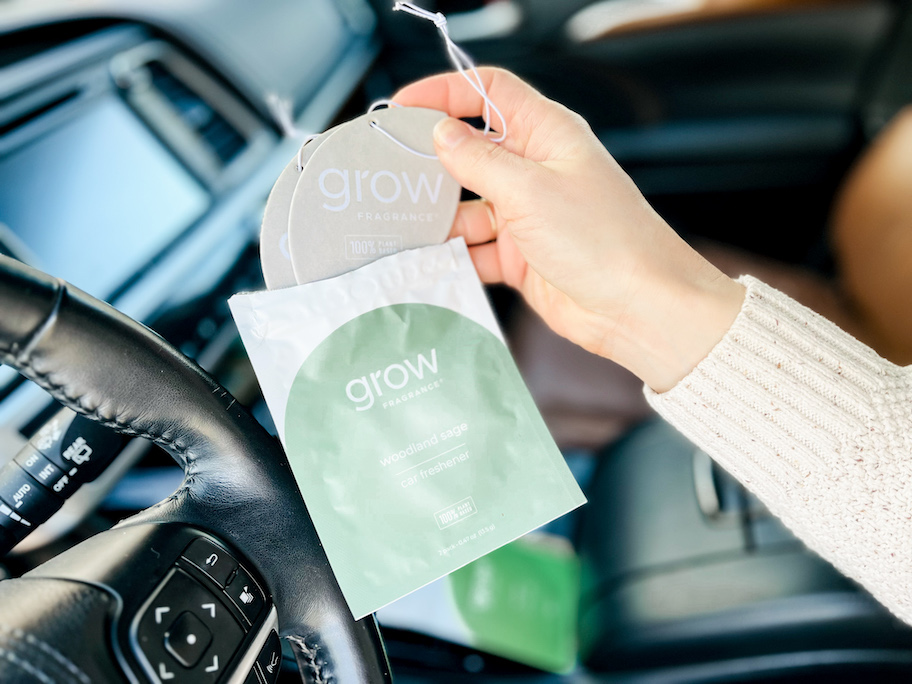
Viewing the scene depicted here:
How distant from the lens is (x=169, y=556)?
0.41 meters

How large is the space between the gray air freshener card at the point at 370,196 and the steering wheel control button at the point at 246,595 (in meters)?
0.25

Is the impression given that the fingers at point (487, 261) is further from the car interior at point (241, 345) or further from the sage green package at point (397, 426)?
the car interior at point (241, 345)

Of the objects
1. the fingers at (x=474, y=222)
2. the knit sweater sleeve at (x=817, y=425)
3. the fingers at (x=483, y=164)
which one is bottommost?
the knit sweater sleeve at (x=817, y=425)

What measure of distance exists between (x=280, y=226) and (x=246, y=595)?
303 millimetres

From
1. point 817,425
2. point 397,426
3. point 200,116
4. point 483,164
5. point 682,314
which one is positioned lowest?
point 817,425

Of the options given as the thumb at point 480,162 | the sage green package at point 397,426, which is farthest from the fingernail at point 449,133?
the sage green package at point 397,426

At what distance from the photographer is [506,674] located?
3.17 ft

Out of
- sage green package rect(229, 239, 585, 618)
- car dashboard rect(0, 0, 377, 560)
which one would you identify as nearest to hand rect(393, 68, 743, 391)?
sage green package rect(229, 239, 585, 618)

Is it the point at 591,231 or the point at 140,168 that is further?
the point at 140,168

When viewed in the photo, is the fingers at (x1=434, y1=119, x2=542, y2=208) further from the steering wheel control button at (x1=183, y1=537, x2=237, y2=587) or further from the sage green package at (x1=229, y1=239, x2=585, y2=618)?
the steering wheel control button at (x1=183, y1=537, x2=237, y2=587)

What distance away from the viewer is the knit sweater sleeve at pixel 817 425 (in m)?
0.55

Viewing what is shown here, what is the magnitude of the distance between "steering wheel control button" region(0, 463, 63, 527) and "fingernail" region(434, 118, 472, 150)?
441 millimetres

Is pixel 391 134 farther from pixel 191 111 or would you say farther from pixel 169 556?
pixel 191 111

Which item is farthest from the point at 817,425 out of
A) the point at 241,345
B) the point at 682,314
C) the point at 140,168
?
the point at 140,168
